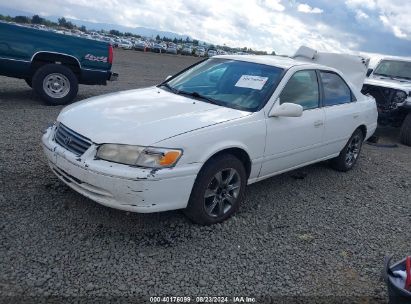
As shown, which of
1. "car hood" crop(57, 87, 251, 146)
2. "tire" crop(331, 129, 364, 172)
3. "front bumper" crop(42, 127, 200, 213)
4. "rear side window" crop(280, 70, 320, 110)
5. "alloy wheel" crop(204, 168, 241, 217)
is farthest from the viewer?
"tire" crop(331, 129, 364, 172)

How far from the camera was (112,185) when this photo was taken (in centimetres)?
316

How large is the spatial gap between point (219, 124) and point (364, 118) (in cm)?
315

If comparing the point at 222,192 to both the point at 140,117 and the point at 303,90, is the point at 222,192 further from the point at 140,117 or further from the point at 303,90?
the point at 303,90

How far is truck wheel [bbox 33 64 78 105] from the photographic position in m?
7.99

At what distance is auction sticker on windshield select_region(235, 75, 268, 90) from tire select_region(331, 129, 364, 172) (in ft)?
6.82

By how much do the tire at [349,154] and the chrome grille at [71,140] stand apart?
3.80 m

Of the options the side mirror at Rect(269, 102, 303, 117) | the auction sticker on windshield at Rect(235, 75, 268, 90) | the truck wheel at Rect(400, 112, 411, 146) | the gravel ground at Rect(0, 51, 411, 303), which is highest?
the auction sticker on windshield at Rect(235, 75, 268, 90)

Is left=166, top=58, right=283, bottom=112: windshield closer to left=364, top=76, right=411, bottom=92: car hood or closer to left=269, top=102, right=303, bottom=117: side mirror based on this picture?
left=269, top=102, right=303, bottom=117: side mirror

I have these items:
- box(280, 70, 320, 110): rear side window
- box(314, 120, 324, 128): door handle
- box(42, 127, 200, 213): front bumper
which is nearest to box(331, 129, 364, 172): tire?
box(314, 120, 324, 128): door handle

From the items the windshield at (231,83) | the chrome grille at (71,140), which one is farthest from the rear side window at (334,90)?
the chrome grille at (71,140)

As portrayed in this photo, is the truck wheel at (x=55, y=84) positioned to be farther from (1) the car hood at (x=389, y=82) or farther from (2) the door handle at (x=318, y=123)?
(1) the car hood at (x=389, y=82)

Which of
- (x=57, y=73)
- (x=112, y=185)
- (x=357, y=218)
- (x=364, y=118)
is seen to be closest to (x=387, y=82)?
(x=364, y=118)

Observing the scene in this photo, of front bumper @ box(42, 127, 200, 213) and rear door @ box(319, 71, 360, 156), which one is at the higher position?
rear door @ box(319, 71, 360, 156)

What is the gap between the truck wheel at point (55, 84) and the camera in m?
7.99
